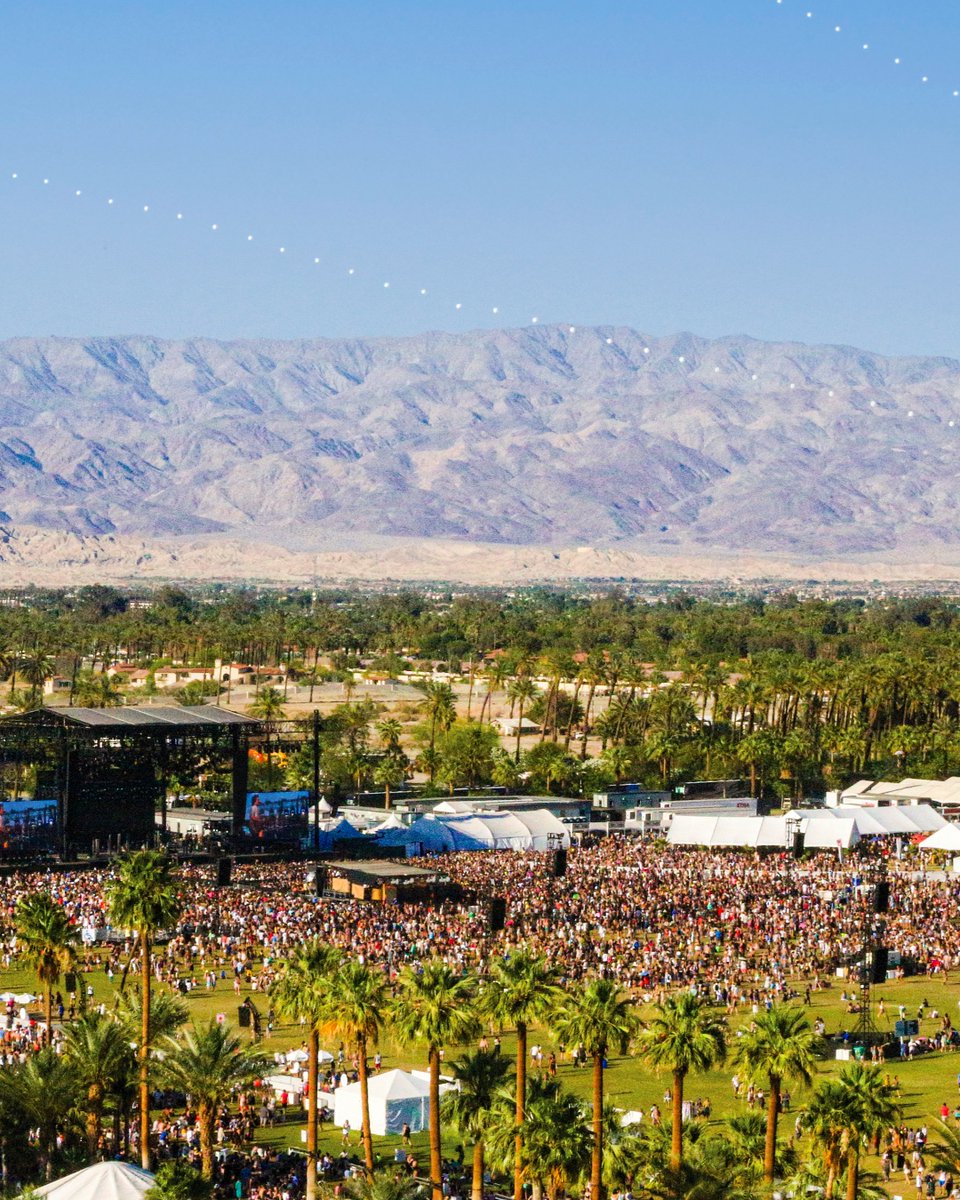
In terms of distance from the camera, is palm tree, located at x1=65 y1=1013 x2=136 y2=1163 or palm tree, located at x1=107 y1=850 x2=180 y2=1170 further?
palm tree, located at x1=107 y1=850 x2=180 y2=1170

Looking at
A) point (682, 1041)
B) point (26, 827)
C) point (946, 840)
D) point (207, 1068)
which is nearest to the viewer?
point (682, 1041)

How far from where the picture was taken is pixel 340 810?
8838cm

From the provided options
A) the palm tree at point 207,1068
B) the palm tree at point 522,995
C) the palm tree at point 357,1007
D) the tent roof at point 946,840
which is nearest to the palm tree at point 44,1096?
the palm tree at point 207,1068

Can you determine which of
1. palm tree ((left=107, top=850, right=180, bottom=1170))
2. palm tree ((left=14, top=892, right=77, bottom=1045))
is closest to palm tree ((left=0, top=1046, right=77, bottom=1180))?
palm tree ((left=107, top=850, right=180, bottom=1170))

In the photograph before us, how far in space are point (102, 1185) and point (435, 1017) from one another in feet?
19.4

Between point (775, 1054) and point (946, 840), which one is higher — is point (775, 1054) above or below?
above

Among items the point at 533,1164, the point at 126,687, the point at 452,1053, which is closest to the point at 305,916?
the point at 452,1053

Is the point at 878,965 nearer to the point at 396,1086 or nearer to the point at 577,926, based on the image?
the point at 577,926

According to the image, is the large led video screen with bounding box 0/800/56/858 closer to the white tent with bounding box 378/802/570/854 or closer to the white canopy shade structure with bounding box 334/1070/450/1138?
the white tent with bounding box 378/802/570/854

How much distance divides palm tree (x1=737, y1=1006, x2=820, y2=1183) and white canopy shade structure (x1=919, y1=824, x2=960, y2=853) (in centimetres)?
4282

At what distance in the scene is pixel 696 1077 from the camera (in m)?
43.8

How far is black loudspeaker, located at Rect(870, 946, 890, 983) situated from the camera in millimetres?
52812

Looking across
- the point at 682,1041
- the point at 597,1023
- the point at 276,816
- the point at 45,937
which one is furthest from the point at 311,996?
the point at 276,816

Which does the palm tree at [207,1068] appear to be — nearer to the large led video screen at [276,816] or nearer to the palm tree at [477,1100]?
the palm tree at [477,1100]
